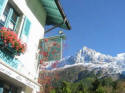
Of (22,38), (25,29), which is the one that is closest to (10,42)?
(22,38)

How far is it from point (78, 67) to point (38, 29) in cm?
13789

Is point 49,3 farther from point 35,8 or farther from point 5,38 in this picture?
point 5,38

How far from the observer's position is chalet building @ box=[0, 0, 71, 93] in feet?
14.5

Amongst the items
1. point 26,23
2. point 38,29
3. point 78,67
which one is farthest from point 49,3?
point 78,67

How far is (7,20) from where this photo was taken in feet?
16.3

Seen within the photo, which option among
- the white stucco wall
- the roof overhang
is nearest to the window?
the white stucco wall

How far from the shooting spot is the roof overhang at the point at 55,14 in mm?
6820

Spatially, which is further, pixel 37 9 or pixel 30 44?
pixel 37 9

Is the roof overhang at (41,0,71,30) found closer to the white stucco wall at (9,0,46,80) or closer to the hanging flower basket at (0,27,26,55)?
the white stucco wall at (9,0,46,80)

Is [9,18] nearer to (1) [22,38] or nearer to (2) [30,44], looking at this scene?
(1) [22,38]

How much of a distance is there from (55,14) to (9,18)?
9.30 feet

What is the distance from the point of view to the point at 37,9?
22.6 ft

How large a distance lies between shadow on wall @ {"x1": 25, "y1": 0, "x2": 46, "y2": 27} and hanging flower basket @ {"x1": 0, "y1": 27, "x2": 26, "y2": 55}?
6.81ft

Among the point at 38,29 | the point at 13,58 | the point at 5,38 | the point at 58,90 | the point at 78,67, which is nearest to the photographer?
the point at 5,38
